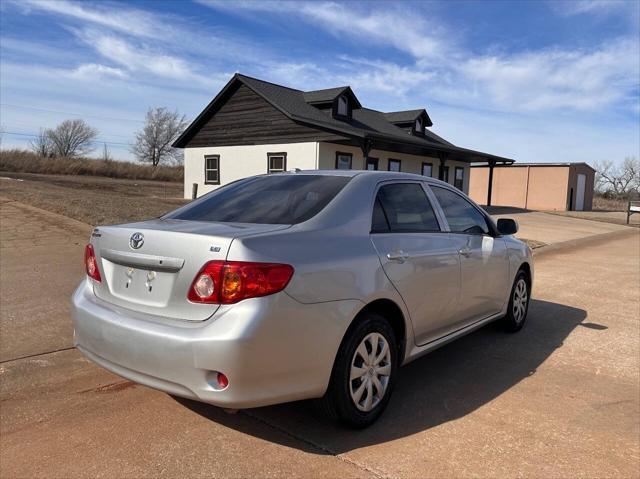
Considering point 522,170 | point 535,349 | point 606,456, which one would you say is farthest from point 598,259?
point 522,170

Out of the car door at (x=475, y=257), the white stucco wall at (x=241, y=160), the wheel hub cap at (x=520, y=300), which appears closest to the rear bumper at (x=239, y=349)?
the car door at (x=475, y=257)

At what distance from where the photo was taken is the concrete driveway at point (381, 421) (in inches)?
112

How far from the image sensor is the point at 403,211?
377 centimetres

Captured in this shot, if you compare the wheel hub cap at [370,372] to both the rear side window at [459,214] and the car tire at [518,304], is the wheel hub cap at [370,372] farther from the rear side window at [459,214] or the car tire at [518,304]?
the car tire at [518,304]

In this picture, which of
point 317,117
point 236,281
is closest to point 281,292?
point 236,281

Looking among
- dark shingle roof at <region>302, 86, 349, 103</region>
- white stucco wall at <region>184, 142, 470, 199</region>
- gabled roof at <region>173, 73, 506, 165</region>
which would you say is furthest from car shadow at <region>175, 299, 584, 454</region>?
dark shingle roof at <region>302, 86, 349, 103</region>

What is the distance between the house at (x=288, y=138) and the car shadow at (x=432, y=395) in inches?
659

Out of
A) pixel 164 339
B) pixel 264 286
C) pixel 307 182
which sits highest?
pixel 307 182

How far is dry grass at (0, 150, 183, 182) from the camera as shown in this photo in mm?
40812

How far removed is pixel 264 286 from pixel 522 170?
4114 centimetres

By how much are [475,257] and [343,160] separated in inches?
794

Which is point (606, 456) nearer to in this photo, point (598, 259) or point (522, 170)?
point (598, 259)

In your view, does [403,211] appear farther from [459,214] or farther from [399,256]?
[459,214]

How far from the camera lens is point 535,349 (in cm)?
498
